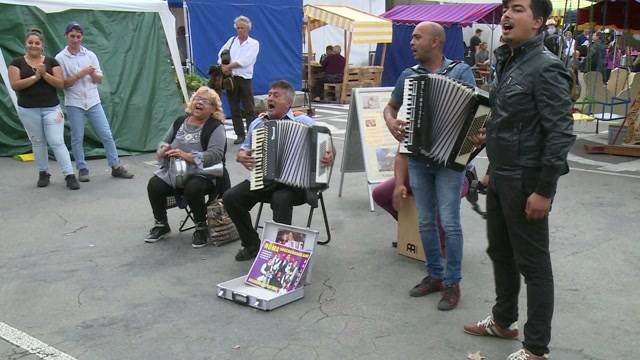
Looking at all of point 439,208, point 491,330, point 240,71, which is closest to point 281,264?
point 439,208

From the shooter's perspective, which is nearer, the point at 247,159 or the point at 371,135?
the point at 247,159

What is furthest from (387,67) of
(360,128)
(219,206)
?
(219,206)

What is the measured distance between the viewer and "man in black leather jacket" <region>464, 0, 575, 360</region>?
9.61ft

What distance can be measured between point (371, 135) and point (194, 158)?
1.95m

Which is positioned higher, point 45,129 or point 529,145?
point 529,145

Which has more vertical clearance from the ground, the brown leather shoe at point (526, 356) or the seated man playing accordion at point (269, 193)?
the seated man playing accordion at point (269, 193)

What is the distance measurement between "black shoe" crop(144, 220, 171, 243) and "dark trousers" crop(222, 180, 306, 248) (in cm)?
93

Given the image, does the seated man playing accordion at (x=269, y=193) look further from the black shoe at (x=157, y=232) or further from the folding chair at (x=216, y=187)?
the black shoe at (x=157, y=232)

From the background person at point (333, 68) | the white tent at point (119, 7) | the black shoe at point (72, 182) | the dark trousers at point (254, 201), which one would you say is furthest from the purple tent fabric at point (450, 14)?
the dark trousers at point (254, 201)

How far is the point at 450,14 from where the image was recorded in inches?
776

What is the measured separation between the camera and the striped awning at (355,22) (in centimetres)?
1555

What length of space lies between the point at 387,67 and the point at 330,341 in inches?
643

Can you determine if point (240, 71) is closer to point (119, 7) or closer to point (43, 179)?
point (119, 7)

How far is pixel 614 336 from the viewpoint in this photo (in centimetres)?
373
